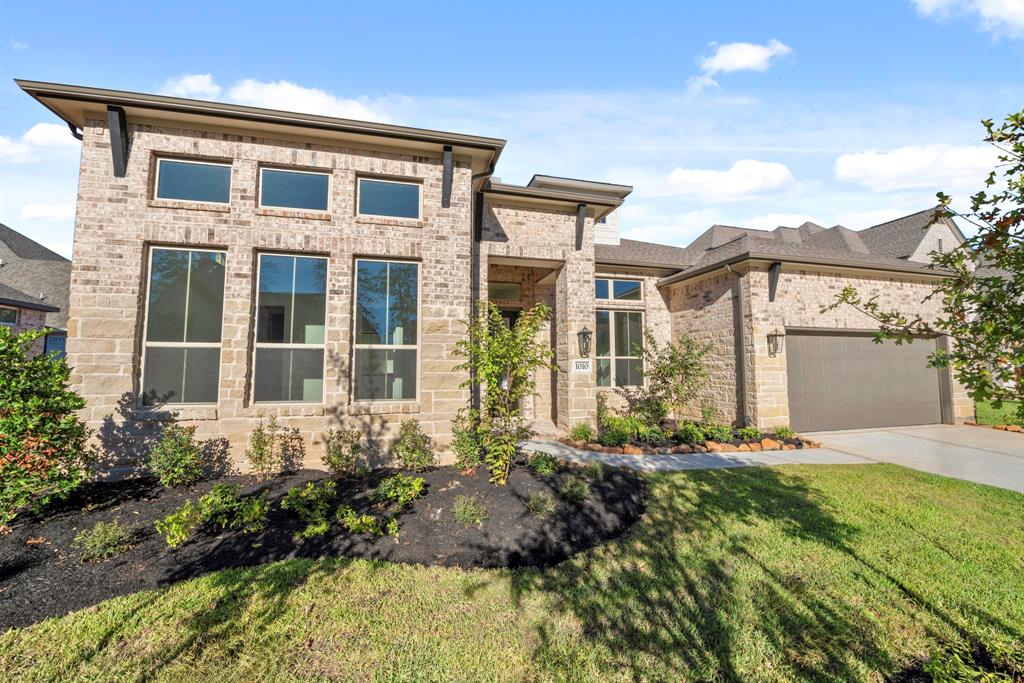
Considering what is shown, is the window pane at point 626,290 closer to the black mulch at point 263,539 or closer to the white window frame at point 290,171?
the black mulch at point 263,539

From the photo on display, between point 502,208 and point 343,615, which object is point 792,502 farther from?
point 502,208

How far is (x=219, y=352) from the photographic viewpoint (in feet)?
23.0

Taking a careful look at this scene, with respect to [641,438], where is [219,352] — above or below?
above

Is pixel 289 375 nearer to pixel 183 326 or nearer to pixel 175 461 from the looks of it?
pixel 183 326

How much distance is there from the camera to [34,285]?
71.6 feet

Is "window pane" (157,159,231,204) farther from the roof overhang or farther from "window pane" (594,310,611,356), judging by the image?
"window pane" (594,310,611,356)

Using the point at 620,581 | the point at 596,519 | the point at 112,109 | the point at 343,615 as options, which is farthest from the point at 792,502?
the point at 112,109

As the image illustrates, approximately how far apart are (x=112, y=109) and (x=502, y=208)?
6.96 m

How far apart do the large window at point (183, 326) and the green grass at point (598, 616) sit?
4.23 meters

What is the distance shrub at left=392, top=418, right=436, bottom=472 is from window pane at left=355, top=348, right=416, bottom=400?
0.63 meters

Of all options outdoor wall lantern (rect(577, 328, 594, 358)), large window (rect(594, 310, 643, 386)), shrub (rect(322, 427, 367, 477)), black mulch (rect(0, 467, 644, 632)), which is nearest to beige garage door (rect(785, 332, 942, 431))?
large window (rect(594, 310, 643, 386))

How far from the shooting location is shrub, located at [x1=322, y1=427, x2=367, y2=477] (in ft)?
22.7

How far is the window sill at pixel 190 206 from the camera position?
22.7 ft

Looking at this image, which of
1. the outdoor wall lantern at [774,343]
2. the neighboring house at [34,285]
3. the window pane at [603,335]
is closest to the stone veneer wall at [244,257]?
the window pane at [603,335]
